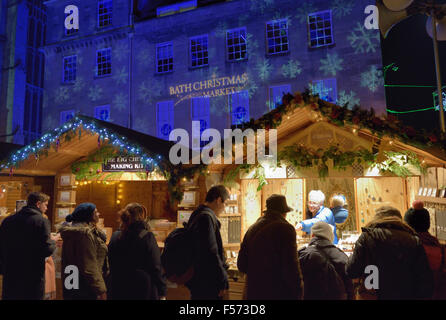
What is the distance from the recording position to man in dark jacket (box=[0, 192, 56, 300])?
4.75m

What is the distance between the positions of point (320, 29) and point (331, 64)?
64.2 inches

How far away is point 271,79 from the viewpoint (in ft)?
47.1

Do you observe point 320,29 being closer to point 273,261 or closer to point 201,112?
point 201,112

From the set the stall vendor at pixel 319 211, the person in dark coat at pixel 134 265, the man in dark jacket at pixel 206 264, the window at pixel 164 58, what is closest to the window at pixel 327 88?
the window at pixel 164 58

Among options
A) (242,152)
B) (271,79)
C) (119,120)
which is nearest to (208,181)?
(242,152)

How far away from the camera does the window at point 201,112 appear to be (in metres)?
15.4

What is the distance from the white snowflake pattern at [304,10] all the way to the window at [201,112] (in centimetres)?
531

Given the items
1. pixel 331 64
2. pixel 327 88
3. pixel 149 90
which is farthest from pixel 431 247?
pixel 149 90

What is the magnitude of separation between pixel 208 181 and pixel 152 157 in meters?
1.26

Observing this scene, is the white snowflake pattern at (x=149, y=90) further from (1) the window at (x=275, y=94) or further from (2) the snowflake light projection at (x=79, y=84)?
(1) the window at (x=275, y=94)

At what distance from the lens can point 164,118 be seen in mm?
16125

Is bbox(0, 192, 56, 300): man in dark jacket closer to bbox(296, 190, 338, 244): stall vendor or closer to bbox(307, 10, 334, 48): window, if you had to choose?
bbox(296, 190, 338, 244): stall vendor
